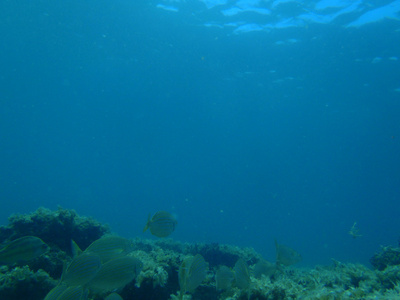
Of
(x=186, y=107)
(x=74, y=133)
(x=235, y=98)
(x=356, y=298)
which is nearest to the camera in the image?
(x=356, y=298)

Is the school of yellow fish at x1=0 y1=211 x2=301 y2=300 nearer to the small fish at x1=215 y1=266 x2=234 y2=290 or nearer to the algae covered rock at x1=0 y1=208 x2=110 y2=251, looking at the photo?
the small fish at x1=215 y1=266 x2=234 y2=290

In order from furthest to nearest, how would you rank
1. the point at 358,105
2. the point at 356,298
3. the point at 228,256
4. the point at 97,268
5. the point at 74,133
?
the point at 74,133, the point at 358,105, the point at 228,256, the point at 97,268, the point at 356,298

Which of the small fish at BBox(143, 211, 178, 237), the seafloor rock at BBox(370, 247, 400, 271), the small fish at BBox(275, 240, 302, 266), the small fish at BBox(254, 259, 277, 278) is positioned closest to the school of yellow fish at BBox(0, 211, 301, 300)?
the small fish at BBox(143, 211, 178, 237)

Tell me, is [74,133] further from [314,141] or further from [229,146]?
[314,141]

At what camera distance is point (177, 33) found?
96.4ft

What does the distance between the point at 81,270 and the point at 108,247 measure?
73cm

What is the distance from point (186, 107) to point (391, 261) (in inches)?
2301

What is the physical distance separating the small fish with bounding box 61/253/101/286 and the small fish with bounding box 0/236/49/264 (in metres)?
1.24

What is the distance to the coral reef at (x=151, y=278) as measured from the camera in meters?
3.60

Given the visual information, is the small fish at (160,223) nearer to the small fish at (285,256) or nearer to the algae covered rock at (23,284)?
the algae covered rock at (23,284)

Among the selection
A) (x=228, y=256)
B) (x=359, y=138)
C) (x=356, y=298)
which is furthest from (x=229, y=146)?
(x=356, y=298)

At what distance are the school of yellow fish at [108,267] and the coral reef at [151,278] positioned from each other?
0.28 metres

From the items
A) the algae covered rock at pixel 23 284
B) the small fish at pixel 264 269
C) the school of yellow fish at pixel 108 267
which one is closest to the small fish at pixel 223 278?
the school of yellow fish at pixel 108 267

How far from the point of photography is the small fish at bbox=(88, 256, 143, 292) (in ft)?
10.3
